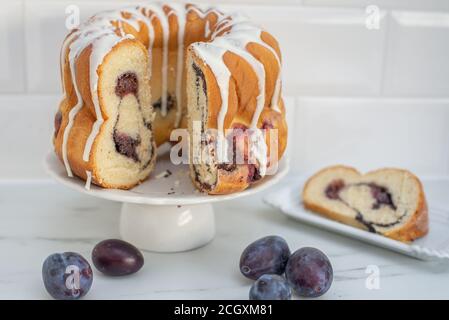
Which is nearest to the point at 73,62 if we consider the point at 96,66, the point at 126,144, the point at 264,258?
the point at 96,66

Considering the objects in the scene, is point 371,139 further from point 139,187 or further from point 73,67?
point 73,67

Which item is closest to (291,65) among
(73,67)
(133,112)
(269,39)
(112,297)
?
(269,39)

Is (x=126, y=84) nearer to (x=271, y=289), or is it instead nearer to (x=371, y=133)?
(x=271, y=289)

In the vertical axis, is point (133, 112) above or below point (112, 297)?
above

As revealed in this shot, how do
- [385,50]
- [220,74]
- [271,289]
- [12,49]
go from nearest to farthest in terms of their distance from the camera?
[271,289] → [220,74] → [12,49] → [385,50]

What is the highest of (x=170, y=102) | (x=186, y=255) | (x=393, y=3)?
(x=393, y=3)
